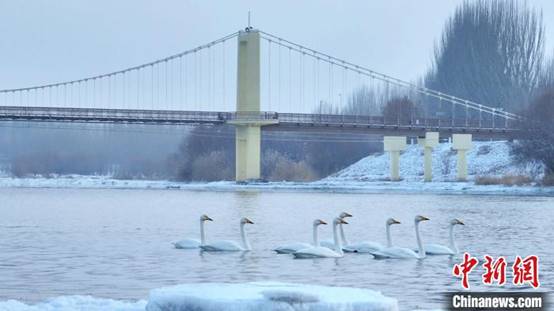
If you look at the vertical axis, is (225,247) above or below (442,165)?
above

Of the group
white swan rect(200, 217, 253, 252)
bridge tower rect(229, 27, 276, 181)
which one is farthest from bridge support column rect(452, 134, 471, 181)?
white swan rect(200, 217, 253, 252)

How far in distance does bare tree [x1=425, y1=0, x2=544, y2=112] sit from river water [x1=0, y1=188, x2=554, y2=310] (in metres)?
68.2

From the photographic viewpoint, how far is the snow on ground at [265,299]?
13281mm

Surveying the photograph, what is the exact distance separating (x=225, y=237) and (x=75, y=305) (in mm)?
16059

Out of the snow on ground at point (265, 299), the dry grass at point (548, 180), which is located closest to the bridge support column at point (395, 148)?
the dry grass at point (548, 180)

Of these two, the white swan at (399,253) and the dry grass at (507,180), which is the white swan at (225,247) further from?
the dry grass at (507,180)

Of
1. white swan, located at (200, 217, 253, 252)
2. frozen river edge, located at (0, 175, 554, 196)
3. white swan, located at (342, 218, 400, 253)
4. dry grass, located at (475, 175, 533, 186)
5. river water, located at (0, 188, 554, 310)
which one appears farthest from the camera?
dry grass, located at (475, 175, 533, 186)

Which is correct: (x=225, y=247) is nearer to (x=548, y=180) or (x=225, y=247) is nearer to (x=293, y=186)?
(x=548, y=180)

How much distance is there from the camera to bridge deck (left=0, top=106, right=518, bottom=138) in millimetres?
79125

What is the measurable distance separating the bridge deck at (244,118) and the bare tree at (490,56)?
998 inches

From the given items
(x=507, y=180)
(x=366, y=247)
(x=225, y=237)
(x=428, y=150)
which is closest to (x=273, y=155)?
(x=428, y=150)

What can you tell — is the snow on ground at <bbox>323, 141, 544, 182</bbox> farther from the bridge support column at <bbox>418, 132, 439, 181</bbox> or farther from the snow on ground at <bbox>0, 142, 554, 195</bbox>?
the bridge support column at <bbox>418, 132, 439, 181</bbox>

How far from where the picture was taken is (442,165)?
9294cm

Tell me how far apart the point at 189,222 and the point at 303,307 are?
25.5m
